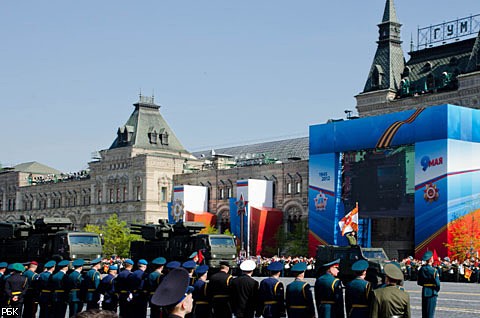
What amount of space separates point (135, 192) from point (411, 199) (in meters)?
37.6

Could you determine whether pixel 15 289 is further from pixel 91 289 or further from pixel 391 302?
pixel 391 302

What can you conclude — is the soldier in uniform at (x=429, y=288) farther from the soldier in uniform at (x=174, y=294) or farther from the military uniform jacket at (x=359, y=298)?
the soldier in uniform at (x=174, y=294)

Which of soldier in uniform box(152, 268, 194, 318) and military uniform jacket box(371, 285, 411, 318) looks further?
military uniform jacket box(371, 285, 411, 318)

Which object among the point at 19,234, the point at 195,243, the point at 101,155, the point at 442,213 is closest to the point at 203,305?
the point at 195,243

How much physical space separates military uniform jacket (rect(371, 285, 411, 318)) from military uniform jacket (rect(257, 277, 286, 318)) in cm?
375

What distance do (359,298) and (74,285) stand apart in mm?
8494

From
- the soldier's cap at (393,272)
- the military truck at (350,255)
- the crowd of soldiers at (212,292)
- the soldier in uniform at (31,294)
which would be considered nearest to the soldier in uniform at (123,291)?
the crowd of soldiers at (212,292)

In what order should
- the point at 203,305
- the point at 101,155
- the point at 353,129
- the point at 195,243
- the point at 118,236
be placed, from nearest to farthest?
1. the point at 203,305
2. the point at 195,243
3. the point at 353,129
4. the point at 118,236
5. the point at 101,155

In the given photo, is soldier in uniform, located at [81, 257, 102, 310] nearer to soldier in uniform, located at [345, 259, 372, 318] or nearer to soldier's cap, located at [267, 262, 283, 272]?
soldier's cap, located at [267, 262, 283, 272]

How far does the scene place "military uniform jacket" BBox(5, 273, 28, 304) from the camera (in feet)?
60.7

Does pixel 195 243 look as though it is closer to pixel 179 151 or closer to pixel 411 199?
pixel 411 199

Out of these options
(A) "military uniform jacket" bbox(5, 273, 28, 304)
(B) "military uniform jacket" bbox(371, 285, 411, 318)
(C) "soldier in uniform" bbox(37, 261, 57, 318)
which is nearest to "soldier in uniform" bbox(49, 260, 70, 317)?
(C) "soldier in uniform" bbox(37, 261, 57, 318)

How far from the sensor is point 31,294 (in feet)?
68.7

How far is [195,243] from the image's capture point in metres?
38.8
